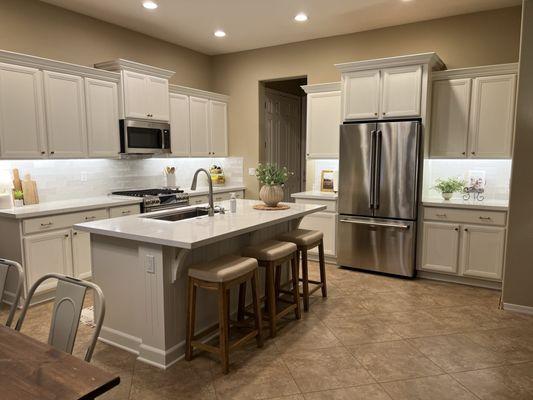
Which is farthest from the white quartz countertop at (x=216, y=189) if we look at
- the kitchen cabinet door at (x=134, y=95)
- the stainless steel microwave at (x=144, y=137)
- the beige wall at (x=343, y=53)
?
the kitchen cabinet door at (x=134, y=95)

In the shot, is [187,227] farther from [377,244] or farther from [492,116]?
[492,116]

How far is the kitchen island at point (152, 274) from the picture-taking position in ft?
8.63

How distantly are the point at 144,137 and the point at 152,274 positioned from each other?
281 centimetres

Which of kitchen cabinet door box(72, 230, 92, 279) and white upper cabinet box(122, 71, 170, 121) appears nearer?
kitchen cabinet door box(72, 230, 92, 279)

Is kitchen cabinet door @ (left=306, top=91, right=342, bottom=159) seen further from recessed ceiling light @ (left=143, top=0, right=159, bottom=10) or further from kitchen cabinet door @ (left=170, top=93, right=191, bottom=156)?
recessed ceiling light @ (left=143, top=0, right=159, bottom=10)

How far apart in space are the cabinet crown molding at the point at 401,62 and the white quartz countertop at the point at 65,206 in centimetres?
301

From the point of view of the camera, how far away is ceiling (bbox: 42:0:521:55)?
4.40 metres

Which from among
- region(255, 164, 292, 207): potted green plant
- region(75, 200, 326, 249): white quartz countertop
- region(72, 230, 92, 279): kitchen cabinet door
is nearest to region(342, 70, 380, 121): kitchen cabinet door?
region(255, 164, 292, 207): potted green plant

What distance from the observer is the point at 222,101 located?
21.4 feet

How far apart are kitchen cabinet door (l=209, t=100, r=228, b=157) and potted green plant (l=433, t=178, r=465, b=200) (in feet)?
11.0

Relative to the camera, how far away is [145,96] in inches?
198

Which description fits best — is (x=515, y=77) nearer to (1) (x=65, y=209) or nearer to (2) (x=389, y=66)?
(2) (x=389, y=66)

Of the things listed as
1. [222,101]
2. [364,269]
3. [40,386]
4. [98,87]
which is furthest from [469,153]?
[40,386]

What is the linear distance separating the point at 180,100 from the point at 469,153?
387cm
